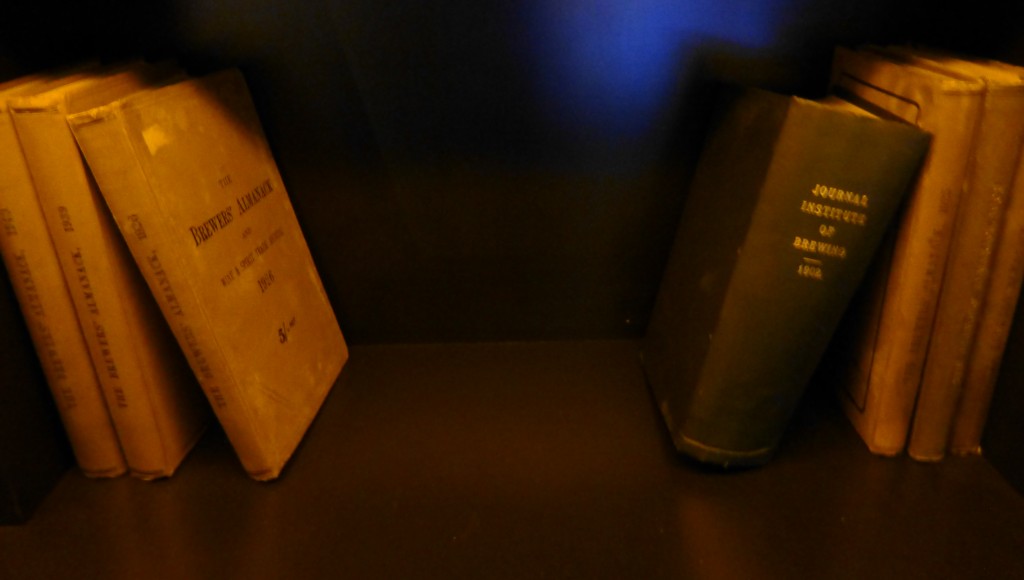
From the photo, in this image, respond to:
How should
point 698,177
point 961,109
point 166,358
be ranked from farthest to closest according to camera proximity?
1. point 698,177
2. point 166,358
3. point 961,109

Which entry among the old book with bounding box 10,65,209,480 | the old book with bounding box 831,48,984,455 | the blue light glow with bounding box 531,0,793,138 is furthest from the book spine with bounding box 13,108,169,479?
the old book with bounding box 831,48,984,455

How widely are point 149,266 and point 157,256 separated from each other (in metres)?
0.01

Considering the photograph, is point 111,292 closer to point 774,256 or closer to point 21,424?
point 21,424

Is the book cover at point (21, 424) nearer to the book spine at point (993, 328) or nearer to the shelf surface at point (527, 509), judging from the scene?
the shelf surface at point (527, 509)

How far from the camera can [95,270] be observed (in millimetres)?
647

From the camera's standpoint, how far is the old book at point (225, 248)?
614 millimetres

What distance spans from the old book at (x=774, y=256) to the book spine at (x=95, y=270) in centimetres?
56

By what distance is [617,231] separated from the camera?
913 millimetres

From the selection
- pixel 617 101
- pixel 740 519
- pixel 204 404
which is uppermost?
pixel 617 101

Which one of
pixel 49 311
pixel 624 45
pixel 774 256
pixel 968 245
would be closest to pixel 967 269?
pixel 968 245

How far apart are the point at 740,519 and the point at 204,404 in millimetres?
609

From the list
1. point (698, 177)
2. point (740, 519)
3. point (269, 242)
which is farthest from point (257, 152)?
point (740, 519)

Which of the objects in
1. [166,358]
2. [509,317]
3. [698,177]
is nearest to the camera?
[166,358]

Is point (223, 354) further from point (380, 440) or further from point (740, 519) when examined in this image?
point (740, 519)
